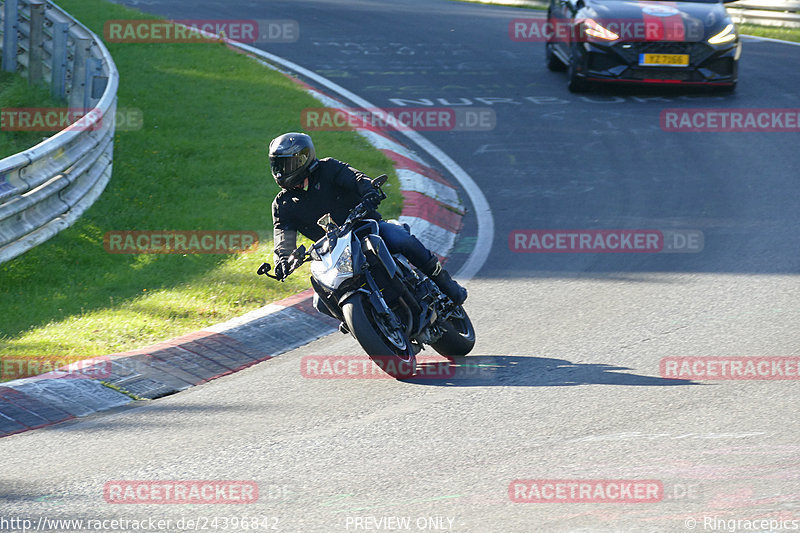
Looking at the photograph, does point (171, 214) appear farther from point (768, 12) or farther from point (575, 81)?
point (768, 12)

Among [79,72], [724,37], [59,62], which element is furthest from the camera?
[724,37]

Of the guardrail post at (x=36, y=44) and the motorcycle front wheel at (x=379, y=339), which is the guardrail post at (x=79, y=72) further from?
the motorcycle front wheel at (x=379, y=339)

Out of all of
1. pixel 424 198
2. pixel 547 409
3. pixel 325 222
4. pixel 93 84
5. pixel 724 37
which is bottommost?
pixel 424 198

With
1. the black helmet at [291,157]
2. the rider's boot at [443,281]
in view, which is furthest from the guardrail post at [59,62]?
the rider's boot at [443,281]

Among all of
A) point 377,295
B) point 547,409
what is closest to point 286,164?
point 377,295

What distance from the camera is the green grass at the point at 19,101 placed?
12.6 m

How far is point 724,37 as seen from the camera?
15000 mm

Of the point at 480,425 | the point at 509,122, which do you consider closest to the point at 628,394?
the point at 480,425

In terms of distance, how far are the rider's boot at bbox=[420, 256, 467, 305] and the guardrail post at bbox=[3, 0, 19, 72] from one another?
31.4 ft

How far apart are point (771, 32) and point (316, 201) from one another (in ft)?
53.1

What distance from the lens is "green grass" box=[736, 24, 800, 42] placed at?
20.4 metres

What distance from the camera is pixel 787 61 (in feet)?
59.0

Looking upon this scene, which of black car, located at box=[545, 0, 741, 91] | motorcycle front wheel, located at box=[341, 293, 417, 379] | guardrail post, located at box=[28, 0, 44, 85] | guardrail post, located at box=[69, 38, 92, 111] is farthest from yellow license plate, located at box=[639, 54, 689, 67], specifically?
motorcycle front wheel, located at box=[341, 293, 417, 379]

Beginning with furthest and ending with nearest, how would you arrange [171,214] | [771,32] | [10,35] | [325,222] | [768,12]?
[768,12]
[771,32]
[10,35]
[171,214]
[325,222]
